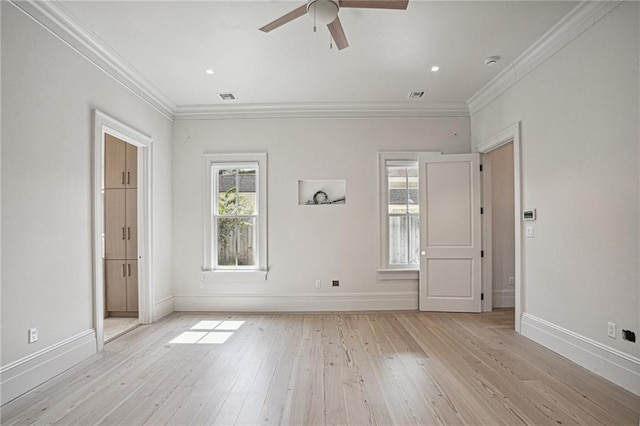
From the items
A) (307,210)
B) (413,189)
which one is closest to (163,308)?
(307,210)

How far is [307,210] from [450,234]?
206 cm

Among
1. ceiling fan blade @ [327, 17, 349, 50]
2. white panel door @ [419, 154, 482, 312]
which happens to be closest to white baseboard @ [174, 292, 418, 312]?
white panel door @ [419, 154, 482, 312]

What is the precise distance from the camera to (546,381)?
2684mm

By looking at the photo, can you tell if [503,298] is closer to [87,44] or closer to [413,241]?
[413,241]

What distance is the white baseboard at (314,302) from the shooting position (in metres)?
4.98

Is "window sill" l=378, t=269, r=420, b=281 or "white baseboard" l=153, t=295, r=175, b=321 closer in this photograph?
"white baseboard" l=153, t=295, r=175, b=321

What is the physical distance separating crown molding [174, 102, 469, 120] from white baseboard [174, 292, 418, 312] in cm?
264

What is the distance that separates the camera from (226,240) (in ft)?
16.9

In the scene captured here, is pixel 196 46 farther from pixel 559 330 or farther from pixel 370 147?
pixel 559 330

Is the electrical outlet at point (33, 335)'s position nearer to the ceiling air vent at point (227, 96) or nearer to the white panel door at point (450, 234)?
the ceiling air vent at point (227, 96)

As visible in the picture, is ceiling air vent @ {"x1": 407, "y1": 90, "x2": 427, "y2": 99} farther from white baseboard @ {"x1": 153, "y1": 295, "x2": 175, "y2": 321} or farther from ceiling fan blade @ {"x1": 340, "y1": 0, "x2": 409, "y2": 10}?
white baseboard @ {"x1": 153, "y1": 295, "x2": 175, "y2": 321}

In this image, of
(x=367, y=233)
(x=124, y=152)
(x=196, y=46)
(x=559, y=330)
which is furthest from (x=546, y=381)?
(x=124, y=152)

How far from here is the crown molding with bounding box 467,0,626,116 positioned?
2.76 m

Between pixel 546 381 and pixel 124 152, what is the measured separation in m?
5.34
